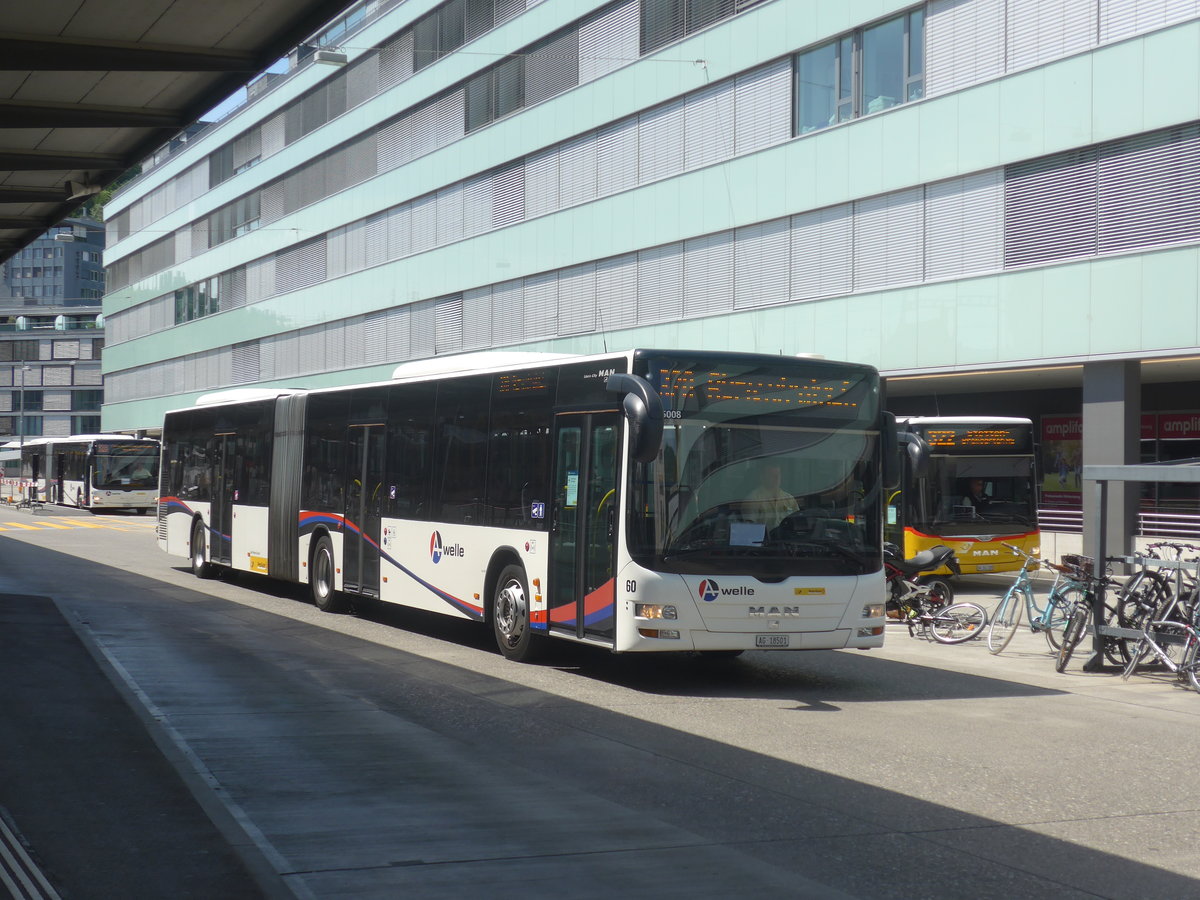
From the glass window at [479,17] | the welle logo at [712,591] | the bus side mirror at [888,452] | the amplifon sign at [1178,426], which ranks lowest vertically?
the welle logo at [712,591]

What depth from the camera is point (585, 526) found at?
12.6 meters

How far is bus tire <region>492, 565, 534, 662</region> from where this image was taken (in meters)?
13.6

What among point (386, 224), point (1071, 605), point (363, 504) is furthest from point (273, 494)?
point (386, 224)

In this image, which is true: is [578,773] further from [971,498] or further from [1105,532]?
[971,498]

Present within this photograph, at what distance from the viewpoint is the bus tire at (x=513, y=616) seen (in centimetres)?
1362

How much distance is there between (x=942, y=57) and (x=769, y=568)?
17.6 m

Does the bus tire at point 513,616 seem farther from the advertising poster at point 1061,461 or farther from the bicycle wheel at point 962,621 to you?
the advertising poster at point 1061,461

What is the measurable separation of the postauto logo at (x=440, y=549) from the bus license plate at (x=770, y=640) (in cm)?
407

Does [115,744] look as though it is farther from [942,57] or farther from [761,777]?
[942,57]

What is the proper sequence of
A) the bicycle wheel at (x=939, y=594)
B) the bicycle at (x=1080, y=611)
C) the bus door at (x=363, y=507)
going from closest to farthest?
the bicycle at (x=1080, y=611), the bus door at (x=363, y=507), the bicycle wheel at (x=939, y=594)

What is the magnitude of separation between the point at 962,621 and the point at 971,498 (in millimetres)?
7172

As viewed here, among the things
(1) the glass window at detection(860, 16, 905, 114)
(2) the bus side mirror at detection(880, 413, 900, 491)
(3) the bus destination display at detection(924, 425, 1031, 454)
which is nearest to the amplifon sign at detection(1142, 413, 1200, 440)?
(3) the bus destination display at detection(924, 425, 1031, 454)

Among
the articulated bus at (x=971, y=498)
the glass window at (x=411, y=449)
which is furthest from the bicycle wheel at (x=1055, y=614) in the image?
the articulated bus at (x=971, y=498)

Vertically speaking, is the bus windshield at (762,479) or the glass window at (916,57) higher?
the glass window at (916,57)
